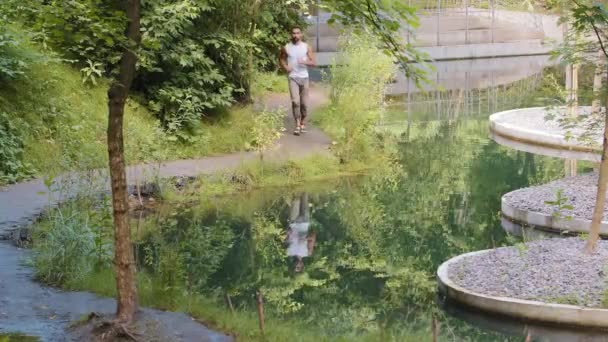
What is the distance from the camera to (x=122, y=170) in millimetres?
6152

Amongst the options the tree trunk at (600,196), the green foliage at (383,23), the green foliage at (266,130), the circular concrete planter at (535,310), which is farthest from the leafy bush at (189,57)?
the green foliage at (383,23)

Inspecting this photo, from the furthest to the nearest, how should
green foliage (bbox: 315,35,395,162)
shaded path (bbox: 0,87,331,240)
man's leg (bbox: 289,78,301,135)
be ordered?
man's leg (bbox: 289,78,301,135)
green foliage (bbox: 315,35,395,162)
shaded path (bbox: 0,87,331,240)

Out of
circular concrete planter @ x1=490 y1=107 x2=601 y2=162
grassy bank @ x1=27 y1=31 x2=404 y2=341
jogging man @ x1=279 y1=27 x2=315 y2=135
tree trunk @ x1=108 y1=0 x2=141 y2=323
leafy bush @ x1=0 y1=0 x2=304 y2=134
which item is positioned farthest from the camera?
circular concrete planter @ x1=490 y1=107 x2=601 y2=162

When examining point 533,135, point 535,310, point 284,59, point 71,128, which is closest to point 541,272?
point 535,310

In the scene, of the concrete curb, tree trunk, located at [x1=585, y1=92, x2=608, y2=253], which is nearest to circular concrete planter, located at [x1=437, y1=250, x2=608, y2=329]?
tree trunk, located at [x1=585, y1=92, x2=608, y2=253]

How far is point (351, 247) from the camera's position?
37.0 ft

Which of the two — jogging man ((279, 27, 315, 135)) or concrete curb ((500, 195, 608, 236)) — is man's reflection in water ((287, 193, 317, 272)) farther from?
jogging man ((279, 27, 315, 135))

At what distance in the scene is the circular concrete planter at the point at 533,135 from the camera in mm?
17188

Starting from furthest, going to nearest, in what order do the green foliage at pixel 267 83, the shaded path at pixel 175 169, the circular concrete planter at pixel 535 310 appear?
the green foliage at pixel 267 83
the shaded path at pixel 175 169
the circular concrete planter at pixel 535 310

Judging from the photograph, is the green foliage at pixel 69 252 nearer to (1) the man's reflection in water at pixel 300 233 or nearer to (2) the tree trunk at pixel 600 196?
(1) the man's reflection in water at pixel 300 233

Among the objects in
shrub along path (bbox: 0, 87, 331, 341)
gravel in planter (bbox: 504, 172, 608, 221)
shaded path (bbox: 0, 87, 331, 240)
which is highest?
shaded path (bbox: 0, 87, 331, 240)

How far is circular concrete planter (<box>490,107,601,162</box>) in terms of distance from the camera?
17188 millimetres

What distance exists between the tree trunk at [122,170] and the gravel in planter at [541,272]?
11.3 feet

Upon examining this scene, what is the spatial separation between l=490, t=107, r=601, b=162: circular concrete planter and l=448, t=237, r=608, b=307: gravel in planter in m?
6.80
